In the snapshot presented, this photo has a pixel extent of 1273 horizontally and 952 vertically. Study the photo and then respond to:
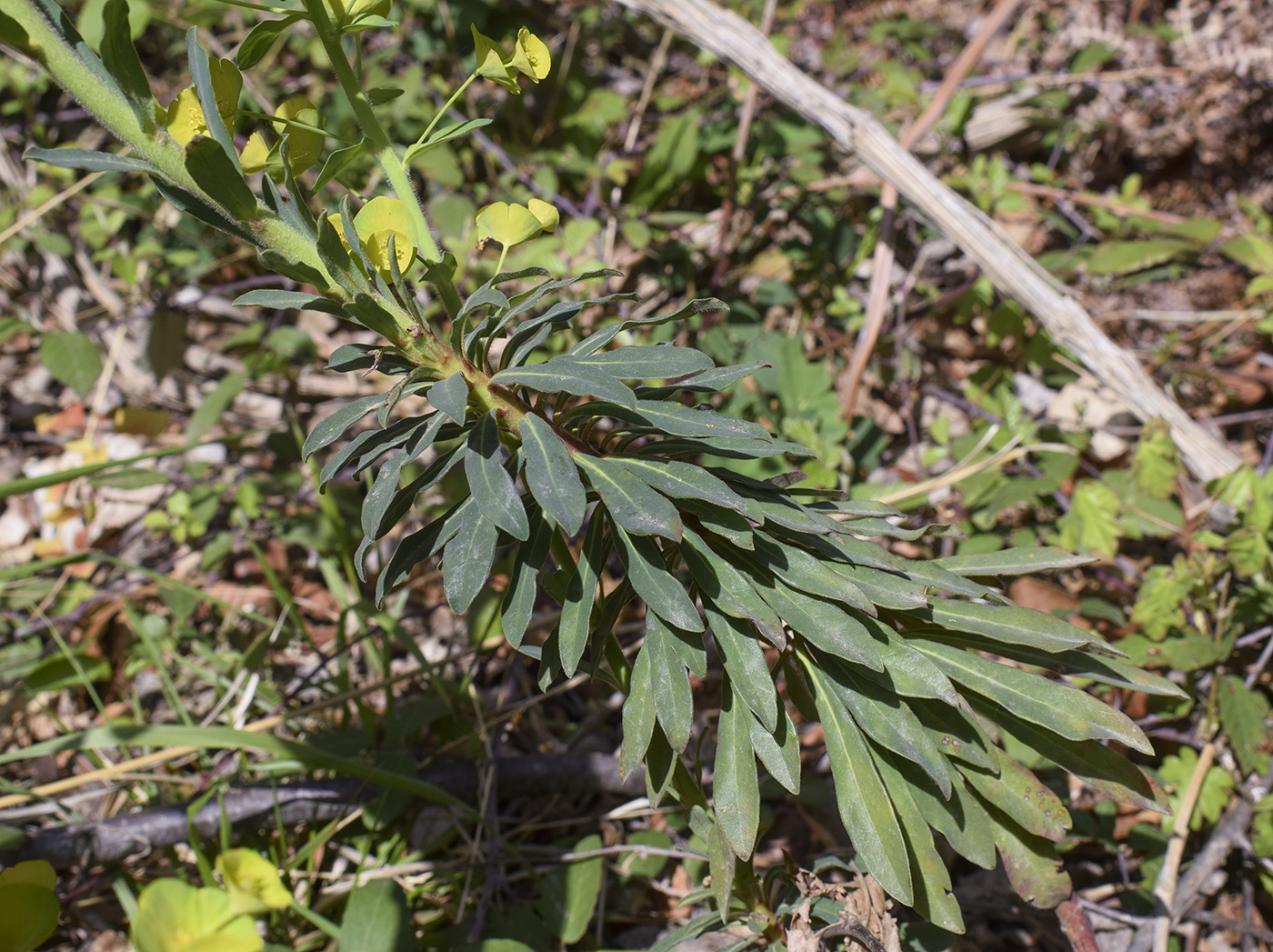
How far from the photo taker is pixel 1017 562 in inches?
42.5

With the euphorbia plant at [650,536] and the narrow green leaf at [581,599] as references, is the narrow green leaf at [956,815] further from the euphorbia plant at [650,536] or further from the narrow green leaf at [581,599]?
the narrow green leaf at [581,599]

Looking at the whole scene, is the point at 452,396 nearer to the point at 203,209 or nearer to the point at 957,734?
the point at 203,209

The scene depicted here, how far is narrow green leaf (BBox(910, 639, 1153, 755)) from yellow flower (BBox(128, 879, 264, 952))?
2.78 feet

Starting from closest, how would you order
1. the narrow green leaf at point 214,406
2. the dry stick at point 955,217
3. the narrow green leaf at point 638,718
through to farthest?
the narrow green leaf at point 638,718
the dry stick at point 955,217
the narrow green leaf at point 214,406

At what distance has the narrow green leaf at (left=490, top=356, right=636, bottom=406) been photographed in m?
0.81

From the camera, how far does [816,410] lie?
207 centimetres

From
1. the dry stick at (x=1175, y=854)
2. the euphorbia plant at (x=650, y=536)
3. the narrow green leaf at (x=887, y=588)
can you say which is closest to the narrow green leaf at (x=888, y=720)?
the euphorbia plant at (x=650, y=536)

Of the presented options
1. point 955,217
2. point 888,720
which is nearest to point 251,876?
point 888,720

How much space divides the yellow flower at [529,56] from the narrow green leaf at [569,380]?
320 mm

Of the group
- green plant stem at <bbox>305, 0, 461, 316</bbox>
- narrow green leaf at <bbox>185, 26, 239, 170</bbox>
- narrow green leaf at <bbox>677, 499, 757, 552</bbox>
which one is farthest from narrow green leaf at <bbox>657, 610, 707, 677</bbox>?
narrow green leaf at <bbox>185, 26, 239, 170</bbox>

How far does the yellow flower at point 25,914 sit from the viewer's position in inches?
34.5

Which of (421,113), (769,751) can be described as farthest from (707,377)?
(421,113)

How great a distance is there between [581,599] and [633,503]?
0.15 m

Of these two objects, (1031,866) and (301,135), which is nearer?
(301,135)
